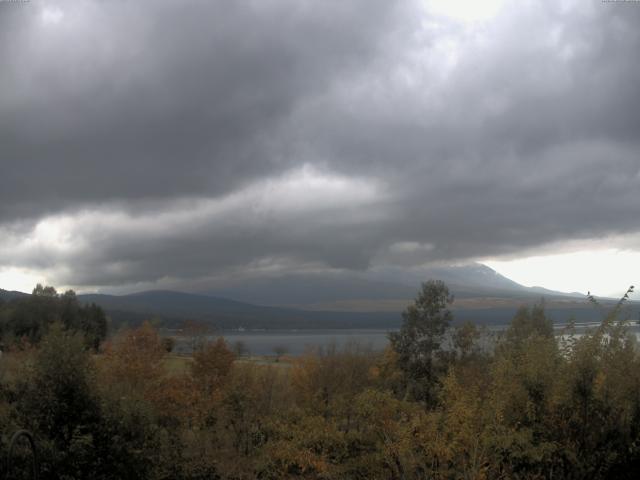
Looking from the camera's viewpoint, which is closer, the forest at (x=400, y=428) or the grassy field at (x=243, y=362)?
the forest at (x=400, y=428)

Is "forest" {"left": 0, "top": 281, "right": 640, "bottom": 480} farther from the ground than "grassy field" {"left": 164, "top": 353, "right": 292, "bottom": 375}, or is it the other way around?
"forest" {"left": 0, "top": 281, "right": 640, "bottom": 480}

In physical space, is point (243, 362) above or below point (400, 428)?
below

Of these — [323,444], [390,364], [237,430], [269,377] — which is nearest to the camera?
[323,444]

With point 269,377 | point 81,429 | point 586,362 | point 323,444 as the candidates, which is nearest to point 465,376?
point 269,377

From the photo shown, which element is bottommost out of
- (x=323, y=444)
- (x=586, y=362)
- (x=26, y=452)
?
(x=323, y=444)

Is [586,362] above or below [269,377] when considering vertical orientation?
above

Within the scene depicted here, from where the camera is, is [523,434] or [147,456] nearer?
[523,434]

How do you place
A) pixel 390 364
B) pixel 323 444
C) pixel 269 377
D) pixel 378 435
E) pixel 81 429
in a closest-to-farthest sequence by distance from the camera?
pixel 81 429 < pixel 378 435 < pixel 323 444 < pixel 269 377 < pixel 390 364

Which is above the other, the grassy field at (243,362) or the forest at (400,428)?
the forest at (400,428)

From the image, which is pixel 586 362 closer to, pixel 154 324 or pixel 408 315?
pixel 408 315

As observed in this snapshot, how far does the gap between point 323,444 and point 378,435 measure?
3.49 m

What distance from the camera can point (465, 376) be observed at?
3478 centimetres

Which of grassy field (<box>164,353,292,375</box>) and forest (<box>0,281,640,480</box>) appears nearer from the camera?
forest (<box>0,281,640,480</box>)

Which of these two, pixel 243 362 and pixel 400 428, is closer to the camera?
pixel 400 428
